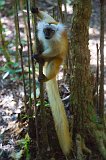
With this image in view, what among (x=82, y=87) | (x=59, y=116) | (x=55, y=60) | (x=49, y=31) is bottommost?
(x=59, y=116)

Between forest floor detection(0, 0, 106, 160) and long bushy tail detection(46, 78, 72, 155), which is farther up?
long bushy tail detection(46, 78, 72, 155)

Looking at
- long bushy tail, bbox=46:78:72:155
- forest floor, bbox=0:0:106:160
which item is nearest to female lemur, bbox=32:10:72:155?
long bushy tail, bbox=46:78:72:155

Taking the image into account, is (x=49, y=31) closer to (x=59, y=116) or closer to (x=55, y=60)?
(x=55, y=60)

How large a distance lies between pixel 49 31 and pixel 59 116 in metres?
0.72

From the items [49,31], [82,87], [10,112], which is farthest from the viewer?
[10,112]

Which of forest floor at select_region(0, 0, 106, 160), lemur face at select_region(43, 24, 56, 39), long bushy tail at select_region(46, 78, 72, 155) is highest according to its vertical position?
lemur face at select_region(43, 24, 56, 39)

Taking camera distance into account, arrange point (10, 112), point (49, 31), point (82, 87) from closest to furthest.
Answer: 1. point (49, 31)
2. point (82, 87)
3. point (10, 112)

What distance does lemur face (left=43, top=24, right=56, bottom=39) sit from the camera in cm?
312

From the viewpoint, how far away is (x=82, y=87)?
333 centimetres

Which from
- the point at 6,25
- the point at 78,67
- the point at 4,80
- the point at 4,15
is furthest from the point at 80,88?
the point at 4,15

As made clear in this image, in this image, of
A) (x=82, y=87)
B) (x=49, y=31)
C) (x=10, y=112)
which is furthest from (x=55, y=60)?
(x=10, y=112)

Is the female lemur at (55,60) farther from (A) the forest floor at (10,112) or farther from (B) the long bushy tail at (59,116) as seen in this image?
(A) the forest floor at (10,112)

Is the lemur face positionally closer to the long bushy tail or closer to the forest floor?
the long bushy tail

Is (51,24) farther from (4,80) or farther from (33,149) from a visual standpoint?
(4,80)
